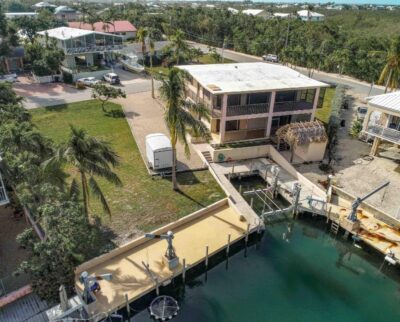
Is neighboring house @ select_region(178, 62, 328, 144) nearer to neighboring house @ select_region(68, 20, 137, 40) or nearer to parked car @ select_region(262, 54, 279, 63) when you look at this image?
parked car @ select_region(262, 54, 279, 63)

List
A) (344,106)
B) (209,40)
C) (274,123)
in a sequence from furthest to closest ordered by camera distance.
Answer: (209,40) < (344,106) < (274,123)

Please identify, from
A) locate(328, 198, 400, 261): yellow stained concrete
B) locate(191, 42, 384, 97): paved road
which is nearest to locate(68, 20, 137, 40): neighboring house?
locate(191, 42, 384, 97): paved road

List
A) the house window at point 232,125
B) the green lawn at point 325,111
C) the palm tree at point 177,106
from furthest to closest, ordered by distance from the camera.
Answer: the green lawn at point 325,111
the house window at point 232,125
the palm tree at point 177,106

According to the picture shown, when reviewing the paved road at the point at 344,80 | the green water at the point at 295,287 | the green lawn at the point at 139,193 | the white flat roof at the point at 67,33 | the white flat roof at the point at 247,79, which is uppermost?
the white flat roof at the point at 67,33

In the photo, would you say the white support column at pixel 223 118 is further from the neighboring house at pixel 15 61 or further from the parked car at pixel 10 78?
the neighboring house at pixel 15 61

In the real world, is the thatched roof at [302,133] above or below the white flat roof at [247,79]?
below

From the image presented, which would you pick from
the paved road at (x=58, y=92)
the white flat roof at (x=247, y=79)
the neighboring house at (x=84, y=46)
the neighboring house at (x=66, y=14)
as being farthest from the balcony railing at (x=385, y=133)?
the neighboring house at (x=66, y=14)

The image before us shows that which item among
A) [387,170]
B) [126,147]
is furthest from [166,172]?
[387,170]

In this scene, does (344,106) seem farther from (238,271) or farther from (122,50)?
(122,50)
